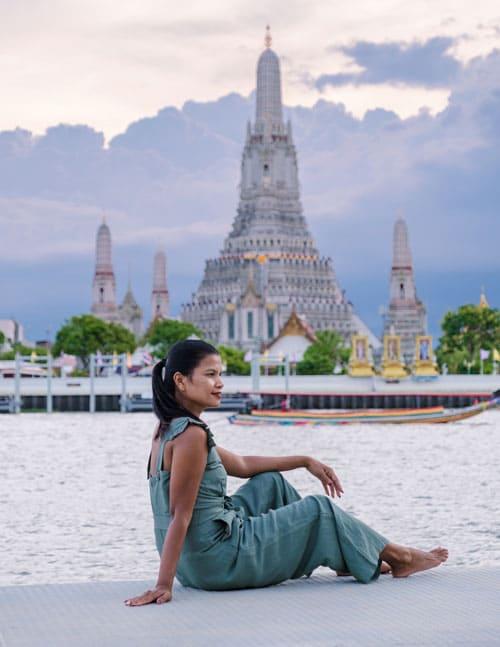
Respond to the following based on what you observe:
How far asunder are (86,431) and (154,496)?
35.4 m

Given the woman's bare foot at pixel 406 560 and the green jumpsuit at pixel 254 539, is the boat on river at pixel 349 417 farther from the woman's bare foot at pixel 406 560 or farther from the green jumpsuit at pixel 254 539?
the green jumpsuit at pixel 254 539

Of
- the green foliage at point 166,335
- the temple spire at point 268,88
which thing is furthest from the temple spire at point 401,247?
the green foliage at point 166,335

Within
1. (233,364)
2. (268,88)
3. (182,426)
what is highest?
(268,88)

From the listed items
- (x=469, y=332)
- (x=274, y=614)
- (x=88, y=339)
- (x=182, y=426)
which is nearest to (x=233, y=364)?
(x=88, y=339)

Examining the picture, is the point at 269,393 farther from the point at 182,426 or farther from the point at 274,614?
the point at 274,614

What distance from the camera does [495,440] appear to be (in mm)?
35375

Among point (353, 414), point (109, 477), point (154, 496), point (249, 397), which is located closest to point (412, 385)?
point (249, 397)

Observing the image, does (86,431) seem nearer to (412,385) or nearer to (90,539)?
(90,539)

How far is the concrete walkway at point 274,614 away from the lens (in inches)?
212

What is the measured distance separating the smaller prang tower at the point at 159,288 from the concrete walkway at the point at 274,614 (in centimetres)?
14031

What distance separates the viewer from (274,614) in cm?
590

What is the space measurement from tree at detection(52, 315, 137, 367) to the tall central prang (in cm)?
2818

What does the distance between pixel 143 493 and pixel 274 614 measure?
11997mm

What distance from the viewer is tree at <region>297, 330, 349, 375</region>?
92.8 m
